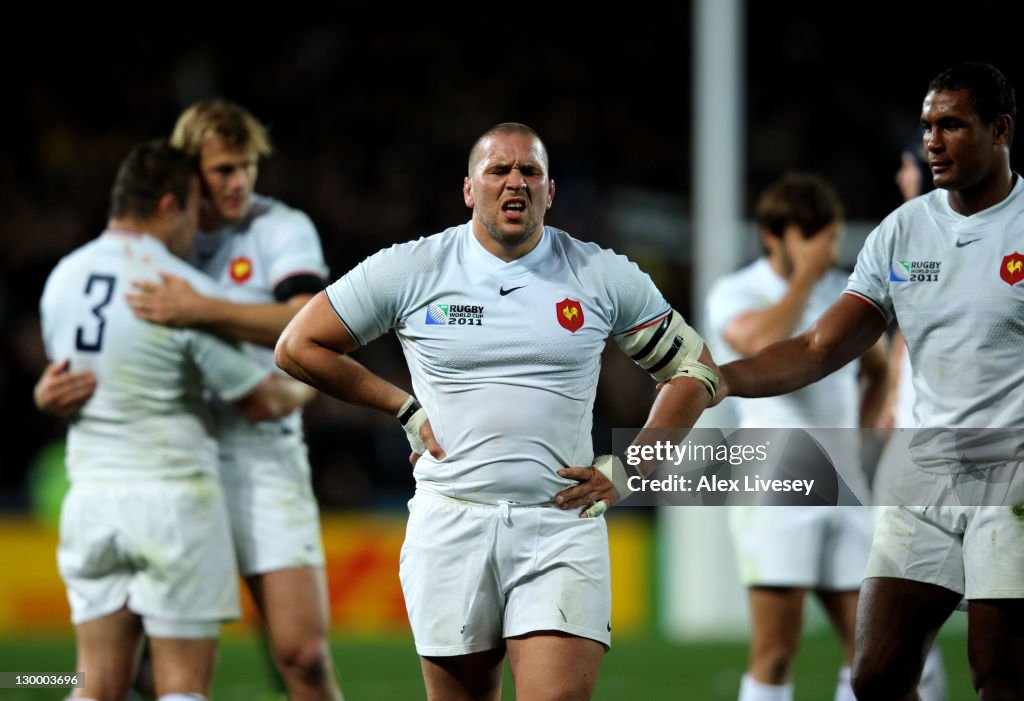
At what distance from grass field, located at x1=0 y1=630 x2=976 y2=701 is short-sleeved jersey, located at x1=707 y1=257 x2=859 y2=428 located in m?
2.35

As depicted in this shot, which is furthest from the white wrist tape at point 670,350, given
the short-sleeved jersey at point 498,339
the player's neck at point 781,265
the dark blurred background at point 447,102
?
the dark blurred background at point 447,102

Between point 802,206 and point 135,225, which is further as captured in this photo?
point 802,206

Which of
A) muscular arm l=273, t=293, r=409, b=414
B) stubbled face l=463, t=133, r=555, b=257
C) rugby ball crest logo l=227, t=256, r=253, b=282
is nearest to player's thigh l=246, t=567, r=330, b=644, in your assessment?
rugby ball crest logo l=227, t=256, r=253, b=282

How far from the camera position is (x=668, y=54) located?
62.1 ft

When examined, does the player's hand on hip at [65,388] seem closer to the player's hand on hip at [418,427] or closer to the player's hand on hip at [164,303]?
the player's hand on hip at [164,303]

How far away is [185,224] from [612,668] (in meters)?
5.23

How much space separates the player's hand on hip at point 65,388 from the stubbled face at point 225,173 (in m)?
1.00

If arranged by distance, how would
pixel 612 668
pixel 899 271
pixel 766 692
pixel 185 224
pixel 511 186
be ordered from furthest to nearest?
1. pixel 612 668
2. pixel 766 692
3. pixel 185 224
4. pixel 899 271
5. pixel 511 186

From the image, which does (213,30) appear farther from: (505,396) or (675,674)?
(505,396)

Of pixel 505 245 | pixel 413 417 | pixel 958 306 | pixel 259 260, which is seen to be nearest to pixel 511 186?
pixel 505 245

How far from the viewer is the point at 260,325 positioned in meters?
5.37

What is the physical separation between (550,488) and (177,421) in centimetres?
171

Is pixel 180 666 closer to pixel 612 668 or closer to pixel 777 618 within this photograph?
pixel 777 618

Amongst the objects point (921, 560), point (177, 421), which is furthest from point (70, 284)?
point (921, 560)
